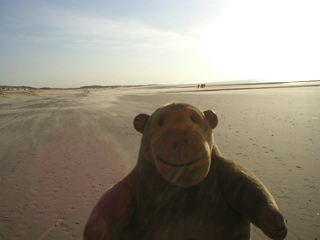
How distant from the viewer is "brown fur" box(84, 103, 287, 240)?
4.71ft

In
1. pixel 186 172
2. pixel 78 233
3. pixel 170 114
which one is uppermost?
pixel 170 114

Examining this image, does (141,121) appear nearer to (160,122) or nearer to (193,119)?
(160,122)

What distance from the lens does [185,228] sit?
158 cm

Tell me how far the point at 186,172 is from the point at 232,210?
0.56 metres

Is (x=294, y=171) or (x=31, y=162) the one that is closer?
(x=294, y=171)

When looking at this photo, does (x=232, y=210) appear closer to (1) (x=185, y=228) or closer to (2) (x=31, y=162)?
(1) (x=185, y=228)

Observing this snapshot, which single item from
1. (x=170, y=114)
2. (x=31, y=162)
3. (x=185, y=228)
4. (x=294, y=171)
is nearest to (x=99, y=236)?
(x=185, y=228)

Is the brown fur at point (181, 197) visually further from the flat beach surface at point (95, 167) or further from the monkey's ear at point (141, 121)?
the flat beach surface at point (95, 167)

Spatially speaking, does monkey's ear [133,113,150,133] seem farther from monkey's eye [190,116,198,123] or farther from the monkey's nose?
the monkey's nose

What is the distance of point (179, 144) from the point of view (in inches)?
56.2

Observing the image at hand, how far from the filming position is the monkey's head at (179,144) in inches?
54.9

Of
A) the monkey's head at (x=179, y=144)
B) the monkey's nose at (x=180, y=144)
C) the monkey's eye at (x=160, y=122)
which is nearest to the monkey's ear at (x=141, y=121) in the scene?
the monkey's head at (x=179, y=144)

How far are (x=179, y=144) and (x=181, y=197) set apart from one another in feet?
1.46

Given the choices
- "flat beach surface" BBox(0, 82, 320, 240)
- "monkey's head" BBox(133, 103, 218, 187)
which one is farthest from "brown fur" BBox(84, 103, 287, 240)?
"flat beach surface" BBox(0, 82, 320, 240)
